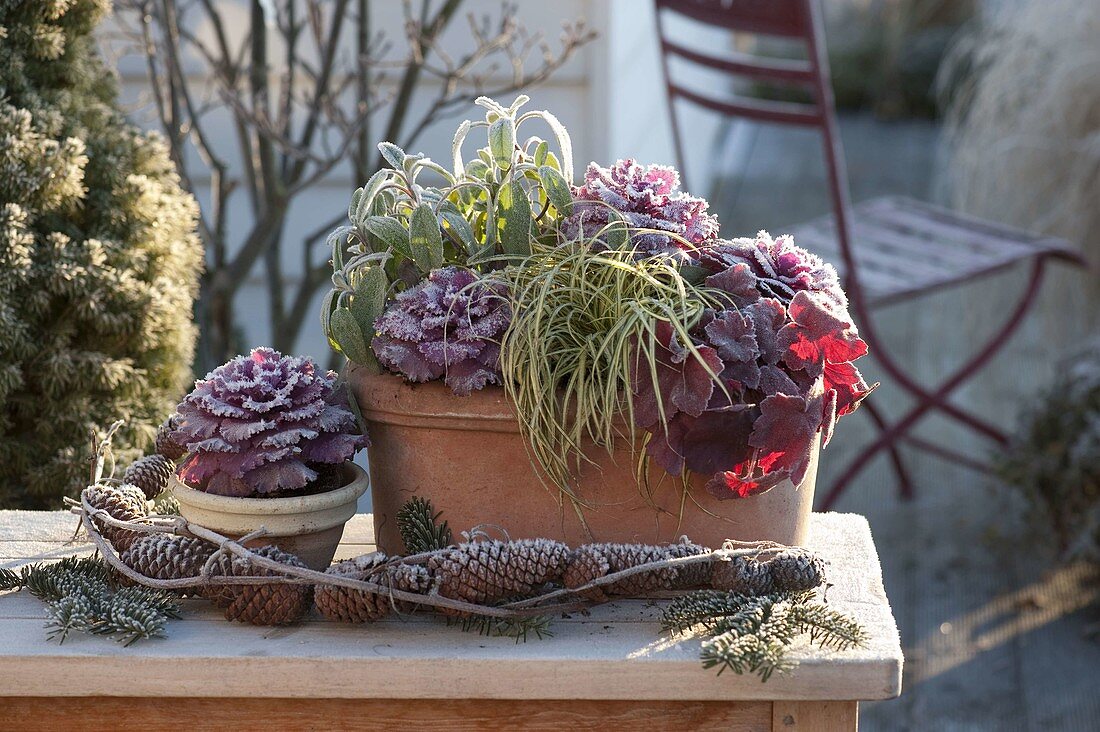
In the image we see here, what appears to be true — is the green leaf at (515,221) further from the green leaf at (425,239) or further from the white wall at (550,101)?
the white wall at (550,101)

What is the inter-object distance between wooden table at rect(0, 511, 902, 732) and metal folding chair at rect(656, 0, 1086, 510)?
1.74m

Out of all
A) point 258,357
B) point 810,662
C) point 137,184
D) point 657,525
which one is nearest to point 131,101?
point 137,184

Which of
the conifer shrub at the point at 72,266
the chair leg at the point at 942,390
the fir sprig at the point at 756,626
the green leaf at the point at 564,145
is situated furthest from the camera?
the chair leg at the point at 942,390

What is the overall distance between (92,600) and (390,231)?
42cm

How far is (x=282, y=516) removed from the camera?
3.50 feet

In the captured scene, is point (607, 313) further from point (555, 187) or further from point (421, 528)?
point (421, 528)

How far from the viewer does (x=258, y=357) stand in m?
1.10

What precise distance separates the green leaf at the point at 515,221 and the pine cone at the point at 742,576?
0.34 m

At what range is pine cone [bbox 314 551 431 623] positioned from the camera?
1.00 meters

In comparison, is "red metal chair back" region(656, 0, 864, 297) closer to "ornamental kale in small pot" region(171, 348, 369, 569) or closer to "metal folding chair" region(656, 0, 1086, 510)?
"metal folding chair" region(656, 0, 1086, 510)

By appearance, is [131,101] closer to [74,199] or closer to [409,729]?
[74,199]

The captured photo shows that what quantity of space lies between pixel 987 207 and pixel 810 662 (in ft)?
9.33

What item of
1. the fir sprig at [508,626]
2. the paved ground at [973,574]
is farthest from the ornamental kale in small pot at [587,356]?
the paved ground at [973,574]

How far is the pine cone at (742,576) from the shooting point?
41.2 inches
